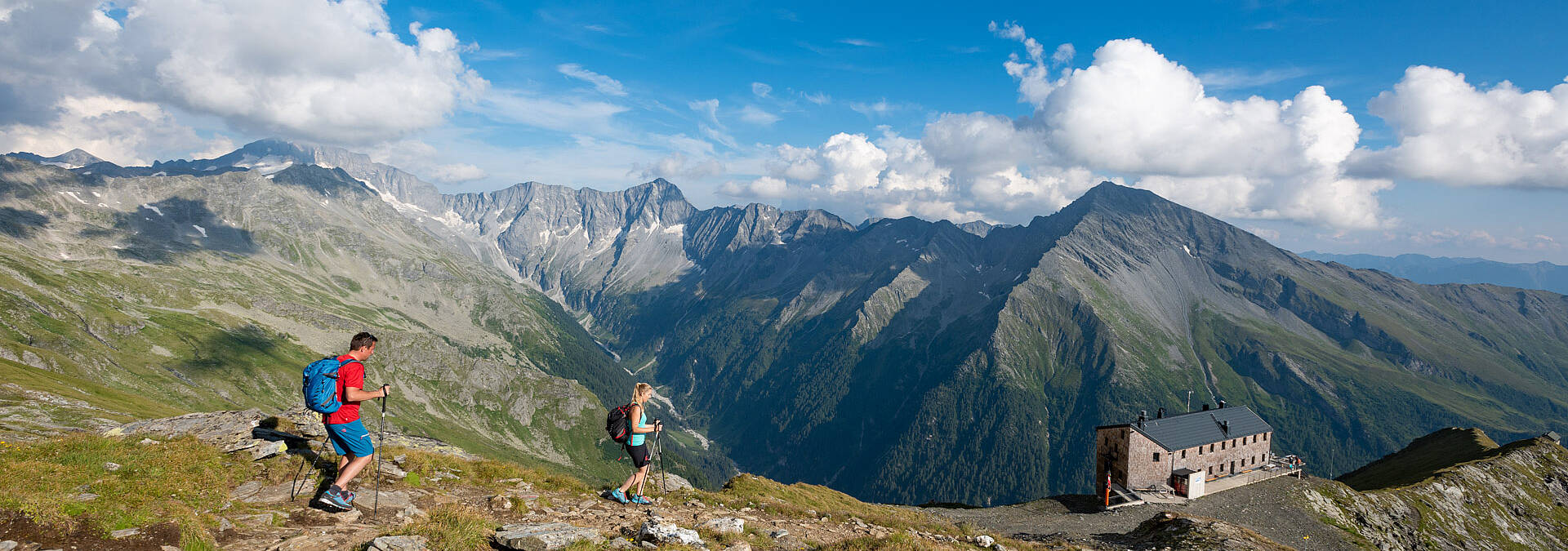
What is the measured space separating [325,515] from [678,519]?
871cm

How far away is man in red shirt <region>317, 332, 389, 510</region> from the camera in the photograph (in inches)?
558

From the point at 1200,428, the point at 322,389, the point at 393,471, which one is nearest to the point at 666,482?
the point at 393,471

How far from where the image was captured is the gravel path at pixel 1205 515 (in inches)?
1715

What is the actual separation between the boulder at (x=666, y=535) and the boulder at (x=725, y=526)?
1940 mm

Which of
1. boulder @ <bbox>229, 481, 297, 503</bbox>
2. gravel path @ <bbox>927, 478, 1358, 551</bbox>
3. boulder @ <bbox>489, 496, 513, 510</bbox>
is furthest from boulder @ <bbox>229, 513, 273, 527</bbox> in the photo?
gravel path @ <bbox>927, 478, 1358, 551</bbox>

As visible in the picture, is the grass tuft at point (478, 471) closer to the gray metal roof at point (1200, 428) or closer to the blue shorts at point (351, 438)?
the blue shorts at point (351, 438)

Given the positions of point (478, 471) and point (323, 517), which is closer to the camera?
point (323, 517)

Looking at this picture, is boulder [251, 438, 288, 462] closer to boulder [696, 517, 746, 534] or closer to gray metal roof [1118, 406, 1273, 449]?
boulder [696, 517, 746, 534]

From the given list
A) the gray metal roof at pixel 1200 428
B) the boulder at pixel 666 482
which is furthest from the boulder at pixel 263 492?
the gray metal roof at pixel 1200 428

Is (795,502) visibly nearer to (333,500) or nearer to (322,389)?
(333,500)

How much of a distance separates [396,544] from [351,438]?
15.7 feet

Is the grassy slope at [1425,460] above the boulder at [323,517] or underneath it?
underneath

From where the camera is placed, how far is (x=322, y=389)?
45.4 ft

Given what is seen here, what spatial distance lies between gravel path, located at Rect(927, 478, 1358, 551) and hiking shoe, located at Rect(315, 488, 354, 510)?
37.1 m
